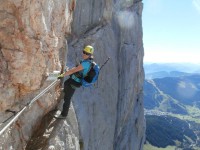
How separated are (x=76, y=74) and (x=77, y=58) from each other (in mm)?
10603

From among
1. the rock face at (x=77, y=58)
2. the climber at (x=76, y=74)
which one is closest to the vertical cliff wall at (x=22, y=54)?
the rock face at (x=77, y=58)

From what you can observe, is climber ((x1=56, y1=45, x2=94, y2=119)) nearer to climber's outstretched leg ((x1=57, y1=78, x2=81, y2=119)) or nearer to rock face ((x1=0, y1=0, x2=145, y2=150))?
climber's outstretched leg ((x1=57, y1=78, x2=81, y2=119))

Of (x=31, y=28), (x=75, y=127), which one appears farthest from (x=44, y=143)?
(x=31, y=28)

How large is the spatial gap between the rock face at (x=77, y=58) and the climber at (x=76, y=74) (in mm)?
653

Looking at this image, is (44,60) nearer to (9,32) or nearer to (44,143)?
(9,32)

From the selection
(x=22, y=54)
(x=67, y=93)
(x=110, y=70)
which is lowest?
(x=110, y=70)

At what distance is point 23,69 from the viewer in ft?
37.1

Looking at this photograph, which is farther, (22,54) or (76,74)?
(76,74)

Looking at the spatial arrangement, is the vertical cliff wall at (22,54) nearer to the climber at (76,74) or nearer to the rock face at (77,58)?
the rock face at (77,58)

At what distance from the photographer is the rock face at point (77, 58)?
36.0ft

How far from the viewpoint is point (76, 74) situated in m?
15.4

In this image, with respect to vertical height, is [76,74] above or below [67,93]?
above

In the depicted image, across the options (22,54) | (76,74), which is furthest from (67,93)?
(22,54)

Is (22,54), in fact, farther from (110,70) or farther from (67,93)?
(110,70)
